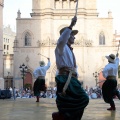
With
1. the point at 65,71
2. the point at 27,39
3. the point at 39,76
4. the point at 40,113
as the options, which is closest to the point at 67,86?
the point at 65,71

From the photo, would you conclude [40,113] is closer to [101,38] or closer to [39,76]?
[39,76]

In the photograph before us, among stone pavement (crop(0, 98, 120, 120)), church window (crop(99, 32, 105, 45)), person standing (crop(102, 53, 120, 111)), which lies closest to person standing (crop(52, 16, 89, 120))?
stone pavement (crop(0, 98, 120, 120))

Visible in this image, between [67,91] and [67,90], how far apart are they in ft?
0.06

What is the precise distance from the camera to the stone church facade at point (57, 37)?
5334cm

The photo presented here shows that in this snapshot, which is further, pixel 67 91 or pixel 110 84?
pixel 110 84

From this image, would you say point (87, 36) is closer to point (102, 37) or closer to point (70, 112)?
point (102, 37)

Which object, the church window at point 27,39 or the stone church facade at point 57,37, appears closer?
the stone church facade at point 57,37

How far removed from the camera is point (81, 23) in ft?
178

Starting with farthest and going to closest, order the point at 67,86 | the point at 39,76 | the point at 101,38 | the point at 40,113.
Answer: the point at 101,38 < the point at 39,76 < the point at 40,113 < the point at 67,86

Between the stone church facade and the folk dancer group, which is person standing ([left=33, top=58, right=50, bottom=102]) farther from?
the stone church facade

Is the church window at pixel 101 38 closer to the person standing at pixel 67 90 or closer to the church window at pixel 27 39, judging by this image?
the church window at pixel 27 39

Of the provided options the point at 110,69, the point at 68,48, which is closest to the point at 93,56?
the point at 110,69

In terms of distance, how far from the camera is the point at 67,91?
6.26 meters

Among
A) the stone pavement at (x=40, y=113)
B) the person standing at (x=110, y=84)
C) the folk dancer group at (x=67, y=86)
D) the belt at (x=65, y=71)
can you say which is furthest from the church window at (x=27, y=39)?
the belt at (x=65, y=71)
